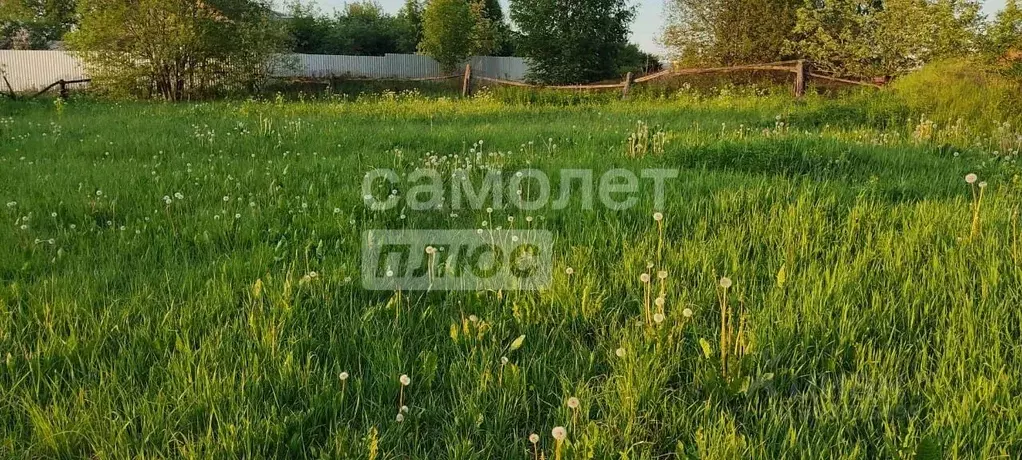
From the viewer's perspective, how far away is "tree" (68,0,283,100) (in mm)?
18969

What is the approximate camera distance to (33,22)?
41.3 m

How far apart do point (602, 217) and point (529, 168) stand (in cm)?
158

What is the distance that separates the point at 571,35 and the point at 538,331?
1171 inches

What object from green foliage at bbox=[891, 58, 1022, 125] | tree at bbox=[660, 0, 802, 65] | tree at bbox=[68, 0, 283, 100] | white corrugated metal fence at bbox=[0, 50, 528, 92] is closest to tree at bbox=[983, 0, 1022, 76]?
green foliage at bbox=[891, 58, 1022, 125]

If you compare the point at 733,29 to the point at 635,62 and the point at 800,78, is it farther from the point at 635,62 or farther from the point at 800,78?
the point at 635,62

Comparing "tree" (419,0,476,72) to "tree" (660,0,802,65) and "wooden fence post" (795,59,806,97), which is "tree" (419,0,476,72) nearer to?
"tree" (660,0,802,65)

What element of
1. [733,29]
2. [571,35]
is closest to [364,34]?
[571,35]

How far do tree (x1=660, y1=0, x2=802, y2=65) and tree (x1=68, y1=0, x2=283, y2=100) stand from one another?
16847 mm

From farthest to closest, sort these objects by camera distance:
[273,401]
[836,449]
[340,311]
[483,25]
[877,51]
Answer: [483,25] < [877,51] < [340,311] < [273,401] < [836,449]

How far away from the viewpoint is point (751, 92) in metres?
16.4

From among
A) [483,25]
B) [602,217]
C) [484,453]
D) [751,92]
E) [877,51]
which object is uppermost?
[483,25]

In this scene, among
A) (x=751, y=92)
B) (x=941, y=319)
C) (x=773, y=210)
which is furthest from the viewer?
(x=751, y=92)

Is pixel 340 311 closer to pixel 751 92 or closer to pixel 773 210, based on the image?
pixel 773 210

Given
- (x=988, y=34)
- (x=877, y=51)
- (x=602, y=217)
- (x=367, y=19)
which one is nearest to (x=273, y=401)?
(x=602, y=217)
